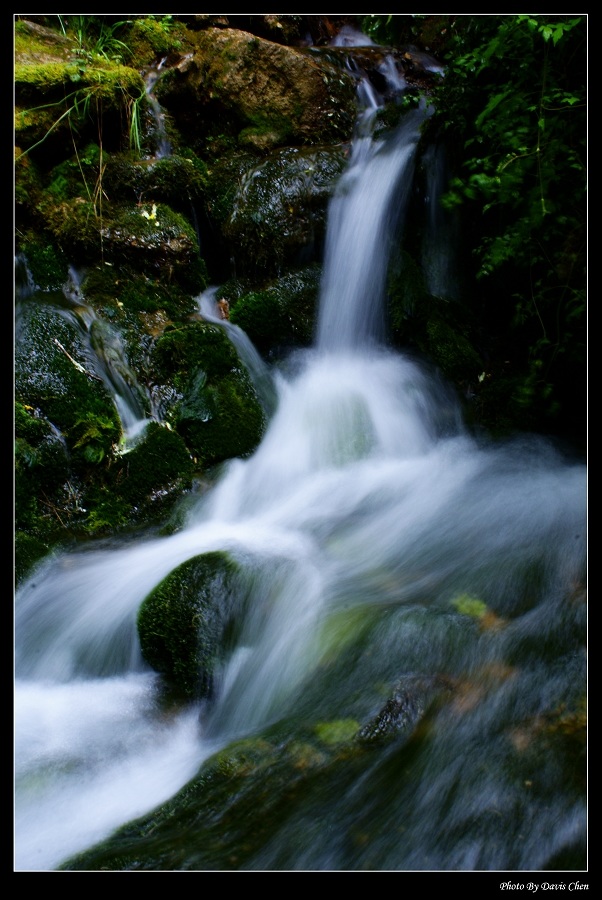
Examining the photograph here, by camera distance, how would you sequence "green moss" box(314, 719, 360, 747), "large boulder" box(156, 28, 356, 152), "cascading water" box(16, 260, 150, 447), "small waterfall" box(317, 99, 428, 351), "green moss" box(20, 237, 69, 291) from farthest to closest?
"large boulder" box(156, 28, 356, 152) → "small waterfall" box(317, 99, 428, 351) → "green moss" box(20, 237, 69, 291) → "cascading water" box(16, 260, 150, 447) → "green moss" box(314, 719, 360, 747)

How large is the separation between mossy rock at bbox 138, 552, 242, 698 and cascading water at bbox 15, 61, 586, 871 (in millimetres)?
96

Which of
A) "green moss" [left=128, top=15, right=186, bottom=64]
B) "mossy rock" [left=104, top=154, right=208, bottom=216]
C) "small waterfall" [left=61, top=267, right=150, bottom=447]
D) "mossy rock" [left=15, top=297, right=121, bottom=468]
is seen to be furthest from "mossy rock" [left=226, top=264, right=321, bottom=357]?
"green moss" [left=128, top=15, right=186, bottom=64]

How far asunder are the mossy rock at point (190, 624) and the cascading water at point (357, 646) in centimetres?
10

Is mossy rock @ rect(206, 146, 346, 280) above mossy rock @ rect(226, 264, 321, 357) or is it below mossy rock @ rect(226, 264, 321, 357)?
above

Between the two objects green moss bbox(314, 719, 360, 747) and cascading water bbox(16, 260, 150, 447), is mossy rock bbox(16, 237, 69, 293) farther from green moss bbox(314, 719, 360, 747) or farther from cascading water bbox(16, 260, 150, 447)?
green moss bbox(314, 719, 360, 747)

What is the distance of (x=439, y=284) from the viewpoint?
6.02m

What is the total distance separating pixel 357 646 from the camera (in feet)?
9.62

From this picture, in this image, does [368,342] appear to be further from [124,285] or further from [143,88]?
[143,88]

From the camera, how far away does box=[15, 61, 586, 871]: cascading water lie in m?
2.19

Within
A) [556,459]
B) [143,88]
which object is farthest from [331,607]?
[143,88]

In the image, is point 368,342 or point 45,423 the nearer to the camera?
point 45,423

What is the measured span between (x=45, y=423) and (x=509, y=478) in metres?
3.37

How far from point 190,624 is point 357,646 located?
2.88ft

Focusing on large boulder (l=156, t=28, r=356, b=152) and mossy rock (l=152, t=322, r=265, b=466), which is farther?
large boulder (l=156, t=28, r=356, b=152)
